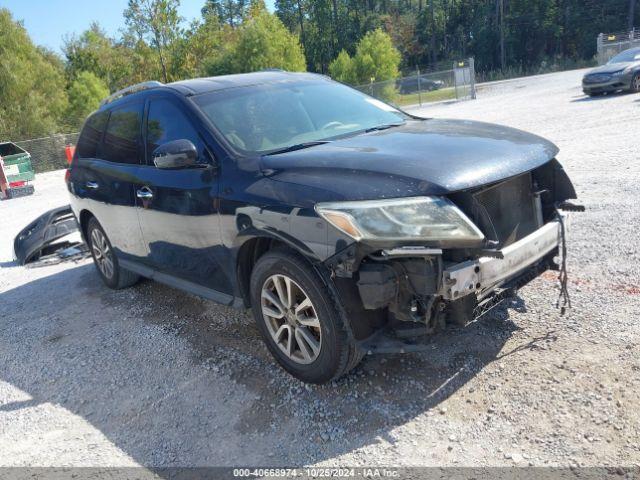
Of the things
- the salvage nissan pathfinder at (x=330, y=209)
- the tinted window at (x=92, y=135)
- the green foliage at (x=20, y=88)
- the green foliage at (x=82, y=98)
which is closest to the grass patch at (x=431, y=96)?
the green foliage at (x=82, y=98)

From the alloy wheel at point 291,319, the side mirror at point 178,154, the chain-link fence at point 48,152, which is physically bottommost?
the chain-link fence at point 48,152

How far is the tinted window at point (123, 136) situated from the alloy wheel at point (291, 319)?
2028 millimetres

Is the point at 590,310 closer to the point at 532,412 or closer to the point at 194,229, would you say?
the point at 532,412

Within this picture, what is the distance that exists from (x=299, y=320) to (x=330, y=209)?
792 millimetres

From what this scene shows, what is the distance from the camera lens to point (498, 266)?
3.12m

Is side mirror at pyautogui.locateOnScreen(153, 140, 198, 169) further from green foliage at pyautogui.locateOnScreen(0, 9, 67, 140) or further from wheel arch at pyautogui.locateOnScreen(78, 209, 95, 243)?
green foliage at pyautogui.locateOnScreen(0, 9, 67, 140)

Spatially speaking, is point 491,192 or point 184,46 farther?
point 184,46

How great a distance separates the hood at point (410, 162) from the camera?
10.1ft

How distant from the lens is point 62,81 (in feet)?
105

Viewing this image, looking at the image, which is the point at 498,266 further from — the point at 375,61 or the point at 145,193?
the point at 375,61

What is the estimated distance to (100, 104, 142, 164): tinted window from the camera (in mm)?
5008

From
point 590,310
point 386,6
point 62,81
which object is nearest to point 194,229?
point 590,310

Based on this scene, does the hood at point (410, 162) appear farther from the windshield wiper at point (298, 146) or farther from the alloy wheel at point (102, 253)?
the alloy wheel at point (102, 253)

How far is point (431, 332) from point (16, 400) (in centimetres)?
306
